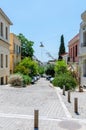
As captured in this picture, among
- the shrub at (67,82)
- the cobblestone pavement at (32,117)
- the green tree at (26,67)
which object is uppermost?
the green tree at (26,67)

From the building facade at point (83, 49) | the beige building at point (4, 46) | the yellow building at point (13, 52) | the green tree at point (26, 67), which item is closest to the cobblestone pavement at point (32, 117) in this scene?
the building facade at point (83, 49)

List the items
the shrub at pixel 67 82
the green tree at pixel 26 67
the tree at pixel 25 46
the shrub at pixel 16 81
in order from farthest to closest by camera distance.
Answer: the tree at pixel 25 46 → the green tree at pixel 26 67 → the shrub at pixel 16 81 → the shrub at pixel 67 82

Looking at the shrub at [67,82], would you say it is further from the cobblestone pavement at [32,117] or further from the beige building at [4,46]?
the cobblestone pavement at [32,117]

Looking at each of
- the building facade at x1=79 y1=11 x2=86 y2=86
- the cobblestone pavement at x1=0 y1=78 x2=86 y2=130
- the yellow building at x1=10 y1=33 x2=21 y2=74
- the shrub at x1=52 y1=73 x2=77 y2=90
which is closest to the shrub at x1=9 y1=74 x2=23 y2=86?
the shrub at x1=52 y1=73 x2=77 y2=90

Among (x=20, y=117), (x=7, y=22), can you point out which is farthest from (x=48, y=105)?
(x=7, y=22)

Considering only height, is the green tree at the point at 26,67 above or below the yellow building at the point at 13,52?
below

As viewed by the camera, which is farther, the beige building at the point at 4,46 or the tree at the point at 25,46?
the tree at the point at 25,46

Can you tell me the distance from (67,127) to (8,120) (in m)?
2.53

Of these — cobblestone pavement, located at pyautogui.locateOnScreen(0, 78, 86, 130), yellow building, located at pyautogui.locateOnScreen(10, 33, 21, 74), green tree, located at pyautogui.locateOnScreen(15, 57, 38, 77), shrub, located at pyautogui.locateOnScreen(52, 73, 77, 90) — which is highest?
yellow building, located at pyautogui.locateOnScreen(10, 33, 21, 74)

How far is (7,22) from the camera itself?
129 feet

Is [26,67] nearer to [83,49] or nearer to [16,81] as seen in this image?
[16,81]

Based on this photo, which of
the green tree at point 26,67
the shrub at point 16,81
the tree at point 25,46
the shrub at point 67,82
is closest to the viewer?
the shrub at point 67,82

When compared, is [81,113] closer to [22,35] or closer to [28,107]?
[28,107]

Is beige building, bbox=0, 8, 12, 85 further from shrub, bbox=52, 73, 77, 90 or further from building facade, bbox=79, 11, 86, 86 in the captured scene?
building facade, bbox=79, 11, 86, 86
